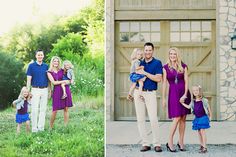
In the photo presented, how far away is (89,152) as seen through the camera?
502cm

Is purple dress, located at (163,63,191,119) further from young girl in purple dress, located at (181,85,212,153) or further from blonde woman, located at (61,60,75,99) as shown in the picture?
blonde woman, located at (61,60,75,99)

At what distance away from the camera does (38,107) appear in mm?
5145

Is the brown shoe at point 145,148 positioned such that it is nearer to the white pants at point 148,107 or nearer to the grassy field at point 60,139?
the white pants at point 148,107

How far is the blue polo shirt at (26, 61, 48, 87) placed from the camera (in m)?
5.09

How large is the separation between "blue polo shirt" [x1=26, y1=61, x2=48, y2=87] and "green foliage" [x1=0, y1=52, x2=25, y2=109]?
0.08m

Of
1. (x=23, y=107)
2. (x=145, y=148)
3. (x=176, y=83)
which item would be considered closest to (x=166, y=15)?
(x=176, y=83)

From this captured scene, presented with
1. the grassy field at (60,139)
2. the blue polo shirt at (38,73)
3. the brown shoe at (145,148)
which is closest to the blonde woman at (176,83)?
the brown shoe at (145,148)

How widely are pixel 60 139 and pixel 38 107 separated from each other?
0.37m

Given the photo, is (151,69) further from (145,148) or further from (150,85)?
(145,148)

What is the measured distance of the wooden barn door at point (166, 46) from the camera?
823 centimetres

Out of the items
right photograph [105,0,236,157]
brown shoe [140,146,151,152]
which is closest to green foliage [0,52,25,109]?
brown shoe [140,146,151,152]

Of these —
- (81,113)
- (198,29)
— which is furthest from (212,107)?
(81,113)

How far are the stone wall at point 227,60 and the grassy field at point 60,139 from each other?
3.41 metres

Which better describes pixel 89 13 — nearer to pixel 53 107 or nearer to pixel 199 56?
pixel 53 107
